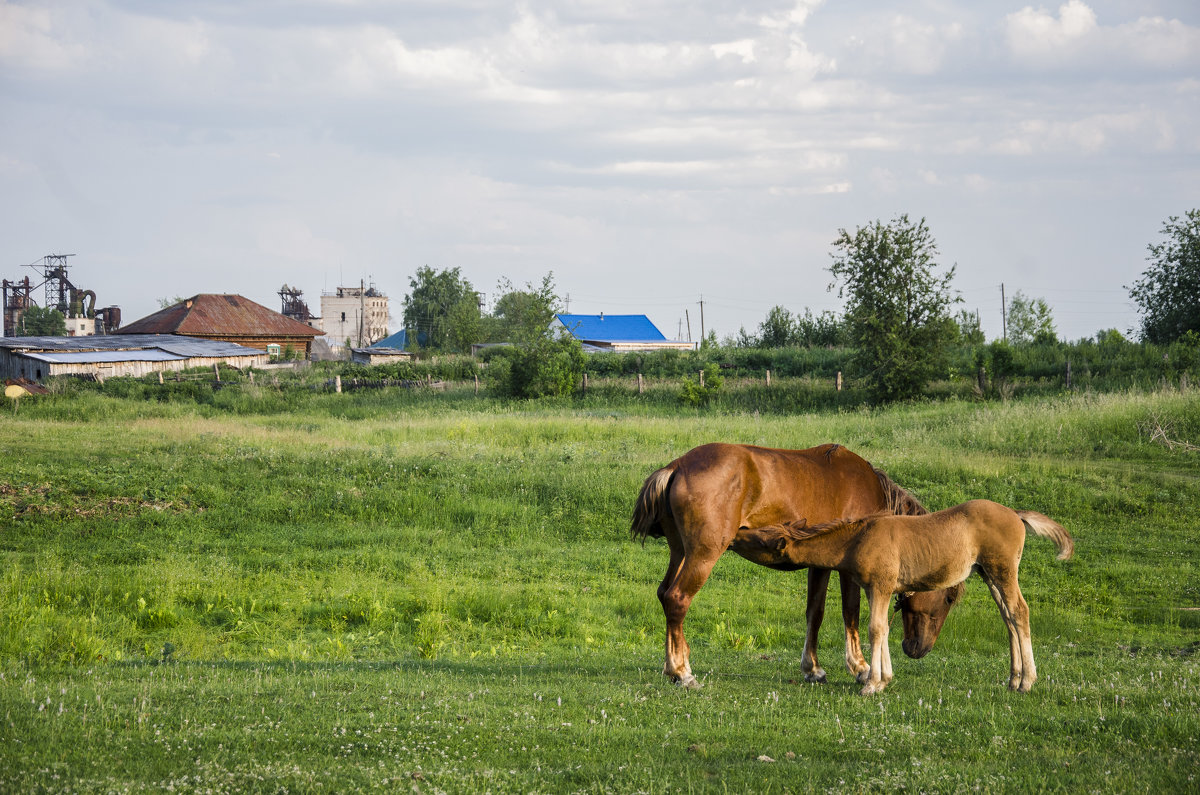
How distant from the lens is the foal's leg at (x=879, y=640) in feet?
22.0

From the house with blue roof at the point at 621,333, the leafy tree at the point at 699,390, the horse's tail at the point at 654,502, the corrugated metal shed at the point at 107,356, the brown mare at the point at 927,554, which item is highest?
the house with blue roof at the point at 621,333

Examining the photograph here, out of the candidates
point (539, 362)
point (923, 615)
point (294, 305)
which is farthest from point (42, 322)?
point (923, 615)

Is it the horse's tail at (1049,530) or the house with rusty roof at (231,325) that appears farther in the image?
the house with rusty roof at (231,325)

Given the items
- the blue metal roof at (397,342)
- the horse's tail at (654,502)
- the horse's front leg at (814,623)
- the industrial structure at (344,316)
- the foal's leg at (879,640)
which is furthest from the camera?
the industrial structure at (344,316)

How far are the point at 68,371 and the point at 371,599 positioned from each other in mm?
41800

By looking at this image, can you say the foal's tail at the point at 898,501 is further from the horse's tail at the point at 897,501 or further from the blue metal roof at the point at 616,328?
the blue metal roof at the point at 616,328

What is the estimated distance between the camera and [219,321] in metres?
64.6

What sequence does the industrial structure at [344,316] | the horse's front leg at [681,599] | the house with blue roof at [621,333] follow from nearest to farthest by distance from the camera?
the horse's front leg at [681,599], the house with blue roof at [621,333], the industrial structure at [344,316]

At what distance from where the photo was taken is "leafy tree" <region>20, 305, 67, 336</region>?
273 feet

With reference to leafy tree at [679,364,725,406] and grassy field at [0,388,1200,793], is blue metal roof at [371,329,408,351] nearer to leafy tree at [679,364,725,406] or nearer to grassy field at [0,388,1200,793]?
leafy tree at [679,364,725,406]

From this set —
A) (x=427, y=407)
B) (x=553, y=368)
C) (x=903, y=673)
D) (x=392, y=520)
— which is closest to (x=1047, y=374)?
(x=553, y=368)

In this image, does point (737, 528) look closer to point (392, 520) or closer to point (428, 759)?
point (428, 759)

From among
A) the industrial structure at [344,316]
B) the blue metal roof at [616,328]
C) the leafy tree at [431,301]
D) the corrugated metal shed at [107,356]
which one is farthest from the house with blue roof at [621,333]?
the industrial structure at [344,316]

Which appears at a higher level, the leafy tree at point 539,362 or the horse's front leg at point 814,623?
the leafy tree at point 539,362
